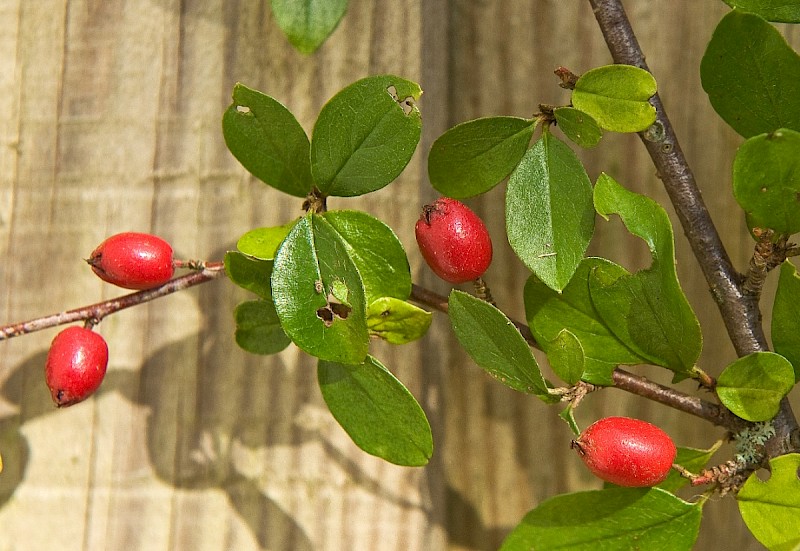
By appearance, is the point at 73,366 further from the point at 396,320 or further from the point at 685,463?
the point at 685,463

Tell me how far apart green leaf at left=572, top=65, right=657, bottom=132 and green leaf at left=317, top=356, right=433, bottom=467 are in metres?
0.22

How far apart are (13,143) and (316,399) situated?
40 centimetres

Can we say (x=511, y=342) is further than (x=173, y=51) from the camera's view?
No

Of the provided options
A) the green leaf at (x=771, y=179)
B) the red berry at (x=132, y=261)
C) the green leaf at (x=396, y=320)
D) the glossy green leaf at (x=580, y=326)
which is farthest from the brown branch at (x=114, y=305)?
the green leaf at (x=771, y=179)

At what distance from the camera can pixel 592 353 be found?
1.79 feet

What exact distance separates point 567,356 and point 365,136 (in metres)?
0.20

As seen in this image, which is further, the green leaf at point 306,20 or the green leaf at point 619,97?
the green leaf at point 306,20

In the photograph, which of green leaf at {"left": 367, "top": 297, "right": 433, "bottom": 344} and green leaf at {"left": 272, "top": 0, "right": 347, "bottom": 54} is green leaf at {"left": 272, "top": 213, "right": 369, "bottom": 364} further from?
green leaf at {"left": 272, "top": 0, "right": 347, "bottom": 54}

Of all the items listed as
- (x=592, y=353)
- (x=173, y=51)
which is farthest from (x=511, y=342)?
(x=173, y=51)

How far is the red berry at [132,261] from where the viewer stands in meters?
0.55

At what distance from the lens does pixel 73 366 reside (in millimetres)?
556

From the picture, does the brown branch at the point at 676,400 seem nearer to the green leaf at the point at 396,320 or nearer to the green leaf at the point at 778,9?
the green leaf at the point at 396,320

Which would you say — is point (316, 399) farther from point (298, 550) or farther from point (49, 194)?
point (49, 194)

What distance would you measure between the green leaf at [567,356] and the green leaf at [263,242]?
0.19 meters
